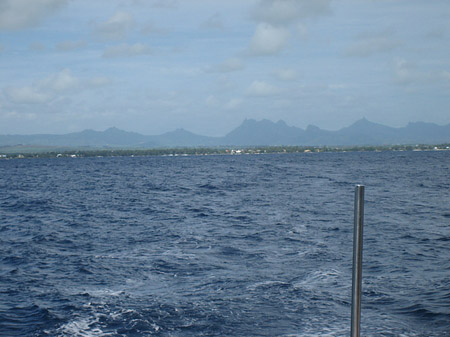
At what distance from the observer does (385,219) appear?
114ft

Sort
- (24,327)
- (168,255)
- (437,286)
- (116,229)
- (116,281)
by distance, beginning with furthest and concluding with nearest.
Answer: (116,229)
(168,255)
(116,281)
(437,286)
(24,327)

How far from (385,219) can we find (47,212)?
2795 centimetres

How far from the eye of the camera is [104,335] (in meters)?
14.9

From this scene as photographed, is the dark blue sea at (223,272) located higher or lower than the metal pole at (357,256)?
lower

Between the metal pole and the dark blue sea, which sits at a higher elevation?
the metal pole

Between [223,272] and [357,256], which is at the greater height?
[357,256]

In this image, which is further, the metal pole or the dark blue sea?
the dark blue sea

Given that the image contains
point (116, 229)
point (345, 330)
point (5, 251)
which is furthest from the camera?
point (116, 229)

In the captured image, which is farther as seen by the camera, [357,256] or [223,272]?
[223,272]

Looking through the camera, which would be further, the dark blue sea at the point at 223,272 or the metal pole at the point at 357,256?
the dark blue sea at the point at 223,272

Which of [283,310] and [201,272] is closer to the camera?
[283,310]

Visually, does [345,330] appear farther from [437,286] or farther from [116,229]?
[116,229]

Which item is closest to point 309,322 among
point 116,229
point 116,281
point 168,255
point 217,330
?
point 217,330

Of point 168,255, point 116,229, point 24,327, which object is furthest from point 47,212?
point 24,327
